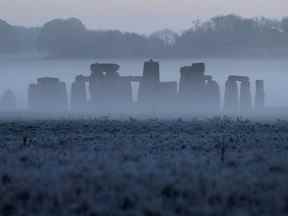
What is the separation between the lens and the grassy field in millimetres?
12219

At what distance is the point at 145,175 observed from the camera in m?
15.3

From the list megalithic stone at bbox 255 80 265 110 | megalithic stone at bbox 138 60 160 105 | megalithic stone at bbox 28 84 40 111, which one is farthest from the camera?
megalithic stone at bbox 28 84 40 111

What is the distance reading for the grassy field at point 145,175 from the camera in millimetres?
12219

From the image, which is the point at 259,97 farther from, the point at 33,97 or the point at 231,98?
the point at 33,97

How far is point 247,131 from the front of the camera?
2939cm

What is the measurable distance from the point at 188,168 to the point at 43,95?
Result: 6279 centimetres

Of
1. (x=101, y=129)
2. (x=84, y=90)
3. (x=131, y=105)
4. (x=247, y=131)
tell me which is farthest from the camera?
(x=84, y=90)

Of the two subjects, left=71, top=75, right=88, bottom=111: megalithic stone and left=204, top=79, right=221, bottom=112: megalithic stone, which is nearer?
left=204, top=79, right=221, bottom=112: megalithic stone

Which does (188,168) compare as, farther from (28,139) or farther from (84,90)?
(84,90)

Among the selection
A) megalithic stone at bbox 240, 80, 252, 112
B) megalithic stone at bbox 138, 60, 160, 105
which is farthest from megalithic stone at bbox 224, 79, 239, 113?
megalithic stone at bbox 138, 60, 160, 105

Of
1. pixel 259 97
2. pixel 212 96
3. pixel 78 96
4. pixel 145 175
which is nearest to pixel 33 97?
pixel 78 96

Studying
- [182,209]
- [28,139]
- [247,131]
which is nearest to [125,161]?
[182,209]

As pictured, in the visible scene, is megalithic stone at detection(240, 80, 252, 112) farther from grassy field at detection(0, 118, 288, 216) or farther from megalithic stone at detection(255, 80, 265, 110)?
grassy field at detection(0, 118, 288, 216)

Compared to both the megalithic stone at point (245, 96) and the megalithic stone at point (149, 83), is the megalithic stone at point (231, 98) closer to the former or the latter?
the megalithic stone at point (245, 96)
